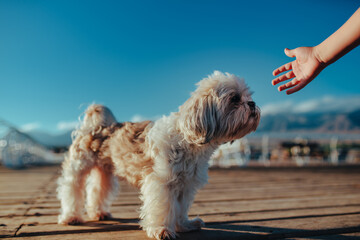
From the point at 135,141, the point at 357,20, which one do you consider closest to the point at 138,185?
the point at 135,141

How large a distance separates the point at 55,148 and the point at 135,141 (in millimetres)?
26300

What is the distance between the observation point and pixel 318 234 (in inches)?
98.5

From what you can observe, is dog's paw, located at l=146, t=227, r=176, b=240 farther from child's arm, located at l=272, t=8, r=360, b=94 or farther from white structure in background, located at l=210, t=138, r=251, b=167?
white structure in background, located at l=210, t=138, r=251, b=167

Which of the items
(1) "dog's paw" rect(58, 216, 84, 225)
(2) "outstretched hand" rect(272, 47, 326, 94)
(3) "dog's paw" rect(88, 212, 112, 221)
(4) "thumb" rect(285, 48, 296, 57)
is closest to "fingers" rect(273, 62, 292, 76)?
(2) "outstretched hand" rect(272, 47, 326, 94)

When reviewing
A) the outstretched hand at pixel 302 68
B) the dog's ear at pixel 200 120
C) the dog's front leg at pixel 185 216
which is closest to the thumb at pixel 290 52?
the outstretched hand at pixel 302 68

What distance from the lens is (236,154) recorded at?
11.9m

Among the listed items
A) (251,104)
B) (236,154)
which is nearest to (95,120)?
(251,104)

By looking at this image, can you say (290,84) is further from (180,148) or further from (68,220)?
(68,220)

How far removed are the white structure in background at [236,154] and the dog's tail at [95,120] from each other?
308 inches

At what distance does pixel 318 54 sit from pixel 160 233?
186cm

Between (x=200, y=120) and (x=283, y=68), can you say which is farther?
(x=283, y=68)

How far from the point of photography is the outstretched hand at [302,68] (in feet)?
6.81

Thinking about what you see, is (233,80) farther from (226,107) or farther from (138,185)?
(138,185)

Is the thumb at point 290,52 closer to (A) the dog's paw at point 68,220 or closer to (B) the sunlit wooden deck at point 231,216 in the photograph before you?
(B) the sunlit wooden deck at point 231,216
